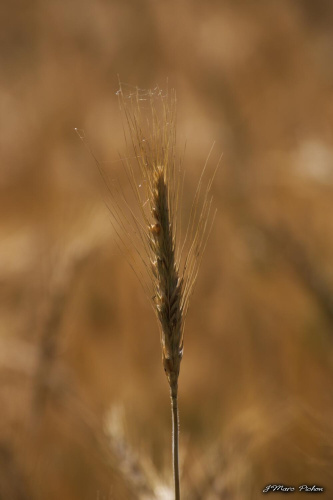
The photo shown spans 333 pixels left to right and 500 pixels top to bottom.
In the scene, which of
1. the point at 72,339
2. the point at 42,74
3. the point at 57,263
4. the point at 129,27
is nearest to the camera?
the point at 57,263

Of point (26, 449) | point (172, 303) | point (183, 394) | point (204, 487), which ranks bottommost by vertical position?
point (183, 394)

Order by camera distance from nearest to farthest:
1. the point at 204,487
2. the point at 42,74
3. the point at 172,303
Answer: the point at 172,303 → the point at 204,487 → the point at 42,74

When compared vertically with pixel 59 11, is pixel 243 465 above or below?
below

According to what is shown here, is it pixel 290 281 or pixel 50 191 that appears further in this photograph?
pixel 50 191

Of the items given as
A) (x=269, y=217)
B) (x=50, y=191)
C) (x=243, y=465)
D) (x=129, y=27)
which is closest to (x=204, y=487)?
(x=243, y=465)

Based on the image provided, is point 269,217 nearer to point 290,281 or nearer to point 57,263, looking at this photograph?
point 290,281

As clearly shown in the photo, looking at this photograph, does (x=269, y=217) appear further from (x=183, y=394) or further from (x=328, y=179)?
(x=183, y=394)
